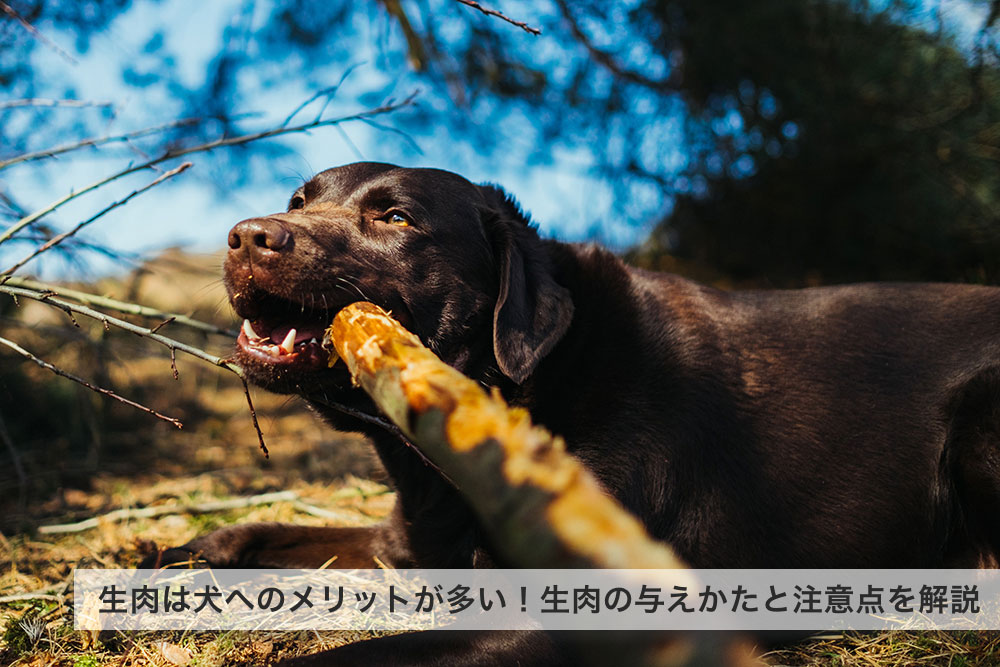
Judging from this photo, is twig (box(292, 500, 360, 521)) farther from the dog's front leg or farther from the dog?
the dog's front leg

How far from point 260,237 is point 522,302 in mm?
872

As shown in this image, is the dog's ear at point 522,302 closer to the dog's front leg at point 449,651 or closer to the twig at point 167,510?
the dog's front leg at point 449,651

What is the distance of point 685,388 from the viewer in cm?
261

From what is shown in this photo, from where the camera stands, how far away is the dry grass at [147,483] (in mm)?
2355

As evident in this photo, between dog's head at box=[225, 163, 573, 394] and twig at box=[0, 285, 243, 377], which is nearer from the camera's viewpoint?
twig at box=[0, 285, 243, 377]

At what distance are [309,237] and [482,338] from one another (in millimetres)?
700

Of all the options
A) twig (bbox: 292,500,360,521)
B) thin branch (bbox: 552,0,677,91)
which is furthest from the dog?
thin branch (bbox: 552,0,677,91)

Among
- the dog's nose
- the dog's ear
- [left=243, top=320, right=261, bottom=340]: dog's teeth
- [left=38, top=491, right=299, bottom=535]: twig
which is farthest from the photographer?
[left=38, top=491, right=299, bottom=535]: twig

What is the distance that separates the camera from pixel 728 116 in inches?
230

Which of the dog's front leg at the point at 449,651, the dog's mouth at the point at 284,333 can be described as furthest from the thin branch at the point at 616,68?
the dog's front leg at the point at 449,651

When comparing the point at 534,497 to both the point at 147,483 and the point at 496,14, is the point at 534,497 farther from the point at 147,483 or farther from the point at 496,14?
the point at 147,483

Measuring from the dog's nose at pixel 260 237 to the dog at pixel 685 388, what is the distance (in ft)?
0.46

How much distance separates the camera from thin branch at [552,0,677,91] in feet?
18.4

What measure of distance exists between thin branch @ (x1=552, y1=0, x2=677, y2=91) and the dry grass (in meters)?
3.22
